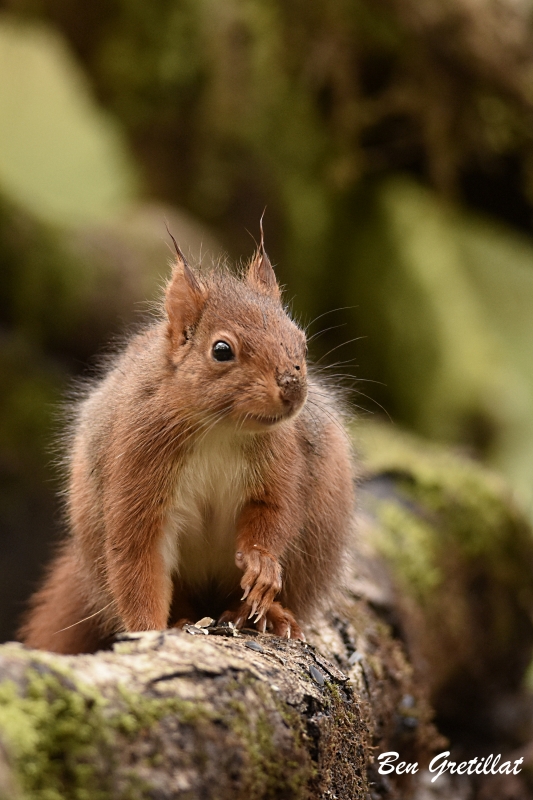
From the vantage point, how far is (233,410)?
356 centimetres

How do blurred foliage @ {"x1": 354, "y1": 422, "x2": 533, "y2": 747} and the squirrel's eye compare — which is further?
blurred foliage @ {"x1": 354, "y1": 422, "x2": 533, "y2": 747}

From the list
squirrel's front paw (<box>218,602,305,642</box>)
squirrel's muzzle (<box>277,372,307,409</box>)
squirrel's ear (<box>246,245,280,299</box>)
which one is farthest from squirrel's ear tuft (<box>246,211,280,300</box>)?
squirrel's front paw (<box>218,602,305,642</box>)

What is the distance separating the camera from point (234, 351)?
360 cm

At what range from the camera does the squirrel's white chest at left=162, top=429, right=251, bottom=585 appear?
3.76 metres

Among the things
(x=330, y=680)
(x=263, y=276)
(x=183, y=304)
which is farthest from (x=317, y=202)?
(x=330, y=680)

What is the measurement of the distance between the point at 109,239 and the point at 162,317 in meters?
6.31

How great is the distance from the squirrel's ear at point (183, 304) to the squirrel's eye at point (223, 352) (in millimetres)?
227

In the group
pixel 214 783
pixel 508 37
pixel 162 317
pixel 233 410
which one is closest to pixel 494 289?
pixel 508 37

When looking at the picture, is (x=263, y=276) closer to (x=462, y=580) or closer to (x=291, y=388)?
(x=291, y=388)

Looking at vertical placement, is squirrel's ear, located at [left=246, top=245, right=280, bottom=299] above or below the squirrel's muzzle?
above

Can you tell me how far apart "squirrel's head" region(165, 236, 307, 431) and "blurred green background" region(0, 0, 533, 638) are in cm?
525

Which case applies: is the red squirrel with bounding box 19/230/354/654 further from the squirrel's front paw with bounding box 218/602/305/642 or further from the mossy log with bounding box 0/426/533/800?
the mossy log with bounding box 0/426/533/800

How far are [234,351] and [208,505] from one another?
69cm

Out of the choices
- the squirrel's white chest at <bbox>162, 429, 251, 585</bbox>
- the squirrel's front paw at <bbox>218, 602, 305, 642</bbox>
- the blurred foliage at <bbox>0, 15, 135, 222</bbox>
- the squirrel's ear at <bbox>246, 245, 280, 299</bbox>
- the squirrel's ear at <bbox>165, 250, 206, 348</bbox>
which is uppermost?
the squirrel's ear at <bbox>246, 245, 280, 299</bbox>
